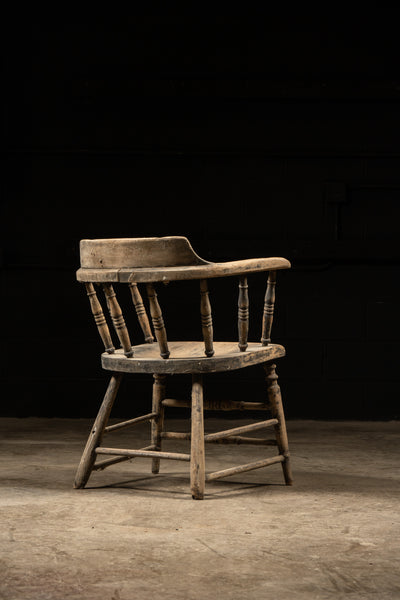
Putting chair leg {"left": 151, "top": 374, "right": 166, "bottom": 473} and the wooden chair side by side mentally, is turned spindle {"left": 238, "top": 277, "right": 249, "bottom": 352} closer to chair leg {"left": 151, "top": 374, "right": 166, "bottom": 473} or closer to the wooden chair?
the wooden chair

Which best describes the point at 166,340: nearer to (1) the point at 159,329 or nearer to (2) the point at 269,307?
(1) the point at 159,329

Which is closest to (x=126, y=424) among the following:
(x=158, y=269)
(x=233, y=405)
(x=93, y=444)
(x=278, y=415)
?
(x=93, y=444)

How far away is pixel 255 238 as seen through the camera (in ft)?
14.5

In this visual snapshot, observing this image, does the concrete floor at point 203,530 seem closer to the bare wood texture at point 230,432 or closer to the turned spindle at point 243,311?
the bare wood texture at point 230,432

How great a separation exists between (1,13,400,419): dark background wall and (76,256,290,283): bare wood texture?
1.52 m

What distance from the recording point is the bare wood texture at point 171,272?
278 centimetres

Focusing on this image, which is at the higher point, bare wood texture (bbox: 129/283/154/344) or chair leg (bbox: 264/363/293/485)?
bare wood texture (bbox: 129/283/154/344)

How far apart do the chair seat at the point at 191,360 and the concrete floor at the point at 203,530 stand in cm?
40

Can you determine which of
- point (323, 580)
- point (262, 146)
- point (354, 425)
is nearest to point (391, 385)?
point (354, 425)

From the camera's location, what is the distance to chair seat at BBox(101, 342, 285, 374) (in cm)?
286

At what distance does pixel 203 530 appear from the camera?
2.54 meters

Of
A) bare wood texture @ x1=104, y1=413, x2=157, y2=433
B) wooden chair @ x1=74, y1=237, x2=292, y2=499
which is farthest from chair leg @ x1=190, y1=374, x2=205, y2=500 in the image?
bare wood texture @ x1=104, y1=413, x2=157, y2=433

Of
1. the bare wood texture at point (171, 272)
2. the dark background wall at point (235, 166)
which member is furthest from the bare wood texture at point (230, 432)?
the dark background wall at point (235, 166)

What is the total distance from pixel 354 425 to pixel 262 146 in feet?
4.45
